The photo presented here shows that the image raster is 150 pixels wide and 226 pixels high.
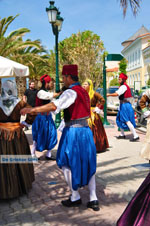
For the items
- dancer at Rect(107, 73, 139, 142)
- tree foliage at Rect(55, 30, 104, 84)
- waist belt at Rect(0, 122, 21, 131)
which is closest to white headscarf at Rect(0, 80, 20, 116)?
waist belt at Rect(0, 122, 21, 131)

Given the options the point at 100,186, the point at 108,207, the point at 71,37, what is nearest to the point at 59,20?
the point at 100,186

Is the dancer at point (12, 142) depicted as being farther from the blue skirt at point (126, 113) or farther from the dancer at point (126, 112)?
the blue skirt at point (126, 113)

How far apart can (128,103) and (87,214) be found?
547 centimetres

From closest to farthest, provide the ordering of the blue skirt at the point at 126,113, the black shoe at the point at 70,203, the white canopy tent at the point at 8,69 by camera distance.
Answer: the black shoe at the point at 70,203
the white canopy tent at the point at 8,69
the blue skirt at the point at 126,113

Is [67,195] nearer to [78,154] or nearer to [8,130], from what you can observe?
[78,154]

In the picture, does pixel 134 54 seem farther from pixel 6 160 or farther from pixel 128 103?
pixel 6 160

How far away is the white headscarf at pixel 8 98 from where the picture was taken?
4109mm

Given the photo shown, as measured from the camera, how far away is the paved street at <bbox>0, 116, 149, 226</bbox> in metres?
3.39

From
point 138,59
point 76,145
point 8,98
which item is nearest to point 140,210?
point 76,145

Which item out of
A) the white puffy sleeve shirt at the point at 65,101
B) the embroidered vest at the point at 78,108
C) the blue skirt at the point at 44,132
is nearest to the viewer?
the white puffy sleeve shirt at the point at 65,101

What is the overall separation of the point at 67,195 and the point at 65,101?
1.61 metres

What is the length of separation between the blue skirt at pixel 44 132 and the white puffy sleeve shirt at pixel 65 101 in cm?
287

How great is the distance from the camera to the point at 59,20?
11188 mm

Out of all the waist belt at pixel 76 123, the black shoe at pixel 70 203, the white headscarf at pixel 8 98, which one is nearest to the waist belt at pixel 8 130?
the white headscarf at pixel 8 98
